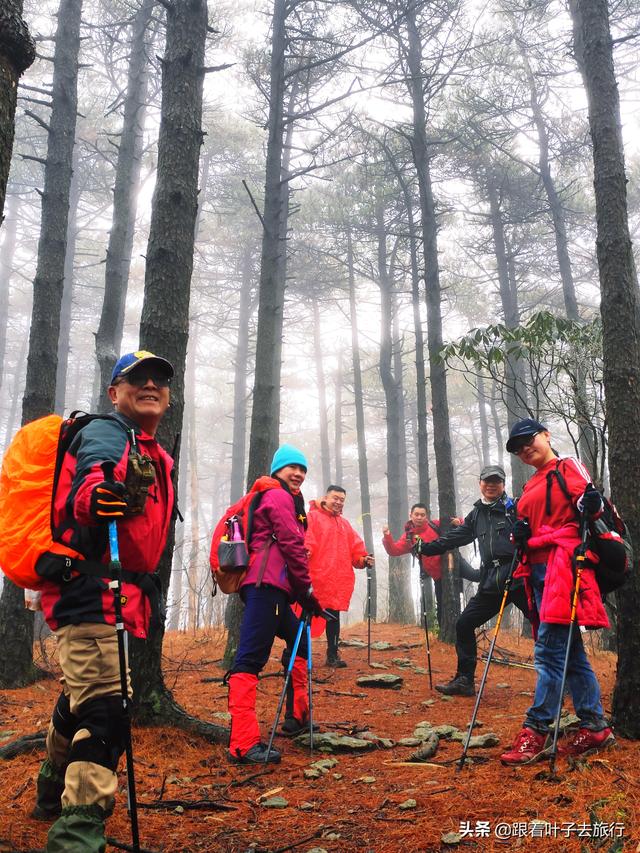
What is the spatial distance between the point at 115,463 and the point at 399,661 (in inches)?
289

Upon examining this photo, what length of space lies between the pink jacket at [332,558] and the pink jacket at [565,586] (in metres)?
4.42

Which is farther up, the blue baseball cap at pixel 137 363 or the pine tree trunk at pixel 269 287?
the pine tree trunk at pixel 269 287

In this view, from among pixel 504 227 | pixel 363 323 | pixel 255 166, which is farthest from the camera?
pixel 363 323

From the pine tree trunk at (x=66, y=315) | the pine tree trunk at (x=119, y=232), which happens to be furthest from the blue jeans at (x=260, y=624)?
the pine tree trunk at (x=66, y=315)

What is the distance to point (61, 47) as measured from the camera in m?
9.04

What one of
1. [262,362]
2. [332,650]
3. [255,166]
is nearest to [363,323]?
[255,166]

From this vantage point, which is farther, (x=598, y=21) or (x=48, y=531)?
(x=598, y=21)

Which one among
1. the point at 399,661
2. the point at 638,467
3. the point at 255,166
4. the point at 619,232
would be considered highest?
the point at 255,166

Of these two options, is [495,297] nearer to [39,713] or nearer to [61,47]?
[61,47]

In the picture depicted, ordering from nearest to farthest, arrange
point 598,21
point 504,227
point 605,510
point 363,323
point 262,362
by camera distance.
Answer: point 605,510 → point 598,21 → point 262,362 → point 504,227 → point 363,323

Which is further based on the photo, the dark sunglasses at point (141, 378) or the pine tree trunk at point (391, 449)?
the pine tree trunk at point (391, 449)

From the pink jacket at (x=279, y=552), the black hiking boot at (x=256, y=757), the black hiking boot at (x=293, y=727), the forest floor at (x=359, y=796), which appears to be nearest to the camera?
the forest floor at (x=359, y=796)

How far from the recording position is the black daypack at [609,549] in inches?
167

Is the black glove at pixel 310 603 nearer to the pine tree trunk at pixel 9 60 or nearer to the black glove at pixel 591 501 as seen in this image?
the black glove at pixel 591 501
